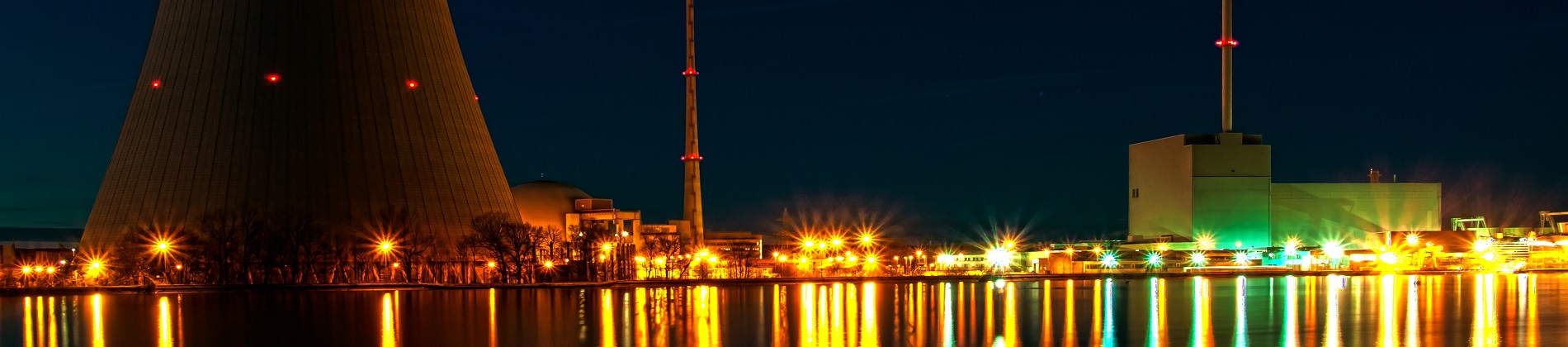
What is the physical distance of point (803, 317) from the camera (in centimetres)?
3309

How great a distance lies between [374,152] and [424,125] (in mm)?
1843

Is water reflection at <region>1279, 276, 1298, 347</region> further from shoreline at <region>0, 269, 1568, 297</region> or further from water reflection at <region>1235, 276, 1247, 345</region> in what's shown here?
shoreline at <region>0, 269, 1568, 297</region>

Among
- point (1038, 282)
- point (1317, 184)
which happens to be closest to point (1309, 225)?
point (1317, 184)

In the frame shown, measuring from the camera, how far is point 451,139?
53.4 metres

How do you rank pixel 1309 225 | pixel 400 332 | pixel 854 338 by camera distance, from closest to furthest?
pixel 854 338
pixel 400 332
pixel 1309 225

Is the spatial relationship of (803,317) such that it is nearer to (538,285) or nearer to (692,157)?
(538,285)

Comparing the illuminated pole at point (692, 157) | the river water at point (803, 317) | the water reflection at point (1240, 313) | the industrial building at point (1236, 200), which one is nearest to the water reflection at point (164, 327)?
the river water at point (803, 317)

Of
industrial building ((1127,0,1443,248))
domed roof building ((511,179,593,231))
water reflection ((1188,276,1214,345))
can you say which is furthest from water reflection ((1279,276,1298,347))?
domed roof building ((511,179,593,231))

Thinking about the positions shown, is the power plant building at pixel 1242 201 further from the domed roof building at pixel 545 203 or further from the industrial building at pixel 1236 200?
the domed roof building at pixel 545 203

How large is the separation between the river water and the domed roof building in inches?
1156

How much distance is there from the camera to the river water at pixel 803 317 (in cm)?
2758

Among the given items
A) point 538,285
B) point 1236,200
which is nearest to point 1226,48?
point 1236,200

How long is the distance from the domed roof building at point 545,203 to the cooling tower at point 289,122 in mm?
25679

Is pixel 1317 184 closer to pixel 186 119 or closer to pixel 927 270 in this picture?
pixel 927 270
